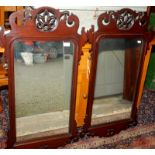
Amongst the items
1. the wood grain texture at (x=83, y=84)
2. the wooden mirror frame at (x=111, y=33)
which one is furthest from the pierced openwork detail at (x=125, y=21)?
the wood grain texture at (x=83, y=84)

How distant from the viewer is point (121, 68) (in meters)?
1.62

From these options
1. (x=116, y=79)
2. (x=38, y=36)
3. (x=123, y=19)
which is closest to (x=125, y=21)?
(x=123, y=19)

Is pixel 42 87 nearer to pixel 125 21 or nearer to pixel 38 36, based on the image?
pixel 38 36

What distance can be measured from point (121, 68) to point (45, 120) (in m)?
0.59

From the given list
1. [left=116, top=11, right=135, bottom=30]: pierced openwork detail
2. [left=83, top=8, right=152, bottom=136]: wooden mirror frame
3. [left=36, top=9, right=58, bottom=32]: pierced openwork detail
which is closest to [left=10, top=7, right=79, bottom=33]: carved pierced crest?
[left=36, top=9, right=58, bottom=32]: pierced openwork detail

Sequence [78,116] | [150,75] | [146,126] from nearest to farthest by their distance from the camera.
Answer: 1. [78,116]
2. [146,126]
3. [150,75]

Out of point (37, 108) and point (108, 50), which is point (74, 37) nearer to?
point (108, 50)

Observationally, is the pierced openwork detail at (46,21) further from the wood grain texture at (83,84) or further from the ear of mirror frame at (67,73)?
the wood grain texture at (83,84)

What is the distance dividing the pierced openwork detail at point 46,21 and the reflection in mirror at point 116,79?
0.34m

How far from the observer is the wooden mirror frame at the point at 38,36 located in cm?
120

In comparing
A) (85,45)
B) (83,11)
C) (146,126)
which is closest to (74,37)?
(85,45)

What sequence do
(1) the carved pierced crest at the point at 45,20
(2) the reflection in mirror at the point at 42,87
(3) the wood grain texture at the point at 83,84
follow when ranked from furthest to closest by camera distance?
(3) the wood grain texture at the point at 83,84, (2) the reflection in mirror at the point at 42,87, (1) the carved pierced crest at the point at 45,20

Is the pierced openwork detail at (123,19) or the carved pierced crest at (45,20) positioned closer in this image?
the carved pierced crest at (45,20)

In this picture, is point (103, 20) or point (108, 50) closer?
point (103, 20)
